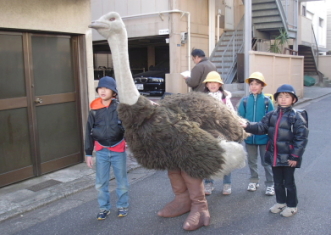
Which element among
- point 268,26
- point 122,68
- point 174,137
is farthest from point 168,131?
point 268,26

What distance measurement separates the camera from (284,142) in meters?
3.76

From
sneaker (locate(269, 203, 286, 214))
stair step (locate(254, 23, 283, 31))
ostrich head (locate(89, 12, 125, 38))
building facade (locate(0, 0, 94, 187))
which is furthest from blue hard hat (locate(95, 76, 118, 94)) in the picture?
stair step (locate(254, 23, 283, 31))

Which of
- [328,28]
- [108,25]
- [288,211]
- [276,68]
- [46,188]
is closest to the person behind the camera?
[108,25]

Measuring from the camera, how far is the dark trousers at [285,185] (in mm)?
3850

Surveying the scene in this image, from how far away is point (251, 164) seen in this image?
472cm

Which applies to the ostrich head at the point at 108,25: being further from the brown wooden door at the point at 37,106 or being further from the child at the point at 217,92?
the brown wooden door at the point at 37,106

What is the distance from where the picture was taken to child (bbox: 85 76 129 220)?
3814 millimetres

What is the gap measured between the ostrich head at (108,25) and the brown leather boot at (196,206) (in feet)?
5.13

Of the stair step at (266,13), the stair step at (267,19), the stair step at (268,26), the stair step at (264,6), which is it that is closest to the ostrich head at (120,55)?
the stair step at (264,6)

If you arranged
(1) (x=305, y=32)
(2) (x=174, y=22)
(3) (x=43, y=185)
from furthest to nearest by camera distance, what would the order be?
(1) (x=305, y=32)
(2) (x=174, y=22)
(3) (x=43, y=185)

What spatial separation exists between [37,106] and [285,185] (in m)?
3.72

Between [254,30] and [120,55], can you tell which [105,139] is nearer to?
[120,55]

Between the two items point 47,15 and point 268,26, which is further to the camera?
point 268,26

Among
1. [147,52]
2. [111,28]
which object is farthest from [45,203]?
[147,52]
